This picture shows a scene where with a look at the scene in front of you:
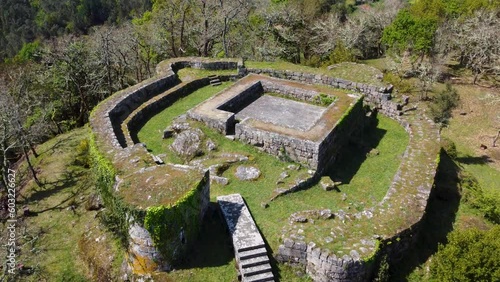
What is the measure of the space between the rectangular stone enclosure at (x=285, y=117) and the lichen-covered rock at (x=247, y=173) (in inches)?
52.3

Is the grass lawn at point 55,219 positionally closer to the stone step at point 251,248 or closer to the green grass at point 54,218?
the green grass at point 54,218

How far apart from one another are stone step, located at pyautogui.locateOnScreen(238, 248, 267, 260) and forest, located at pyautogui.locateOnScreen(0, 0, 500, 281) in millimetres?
13504

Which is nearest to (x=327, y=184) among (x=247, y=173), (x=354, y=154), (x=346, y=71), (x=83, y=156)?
(x=247, y=173)

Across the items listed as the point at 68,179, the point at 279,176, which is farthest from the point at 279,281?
the point at 68,179

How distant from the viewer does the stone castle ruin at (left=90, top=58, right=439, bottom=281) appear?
37.1 ft

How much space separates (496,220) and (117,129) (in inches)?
678

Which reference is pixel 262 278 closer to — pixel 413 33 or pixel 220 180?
pixel 220 180

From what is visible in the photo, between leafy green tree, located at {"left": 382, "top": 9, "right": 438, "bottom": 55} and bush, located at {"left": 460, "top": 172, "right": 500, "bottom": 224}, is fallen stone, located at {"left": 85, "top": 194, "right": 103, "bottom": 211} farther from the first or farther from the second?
leafy green tree, located at {"left": 382, "top": 9, "right": 438, "bottom": 55}

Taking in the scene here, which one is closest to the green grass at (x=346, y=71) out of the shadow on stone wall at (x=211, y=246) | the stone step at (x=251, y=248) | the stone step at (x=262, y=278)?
the shadow on stone wall at (x=211, y=246)

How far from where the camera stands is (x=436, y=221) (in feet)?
50.5

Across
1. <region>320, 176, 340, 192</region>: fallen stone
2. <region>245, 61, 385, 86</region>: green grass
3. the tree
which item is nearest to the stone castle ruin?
<region>320, 176, 340, 192</region>: fallen stone

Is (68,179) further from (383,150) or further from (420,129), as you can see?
(420,129)

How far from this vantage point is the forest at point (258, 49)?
24.6 meters

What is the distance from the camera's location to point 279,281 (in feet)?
38.8
